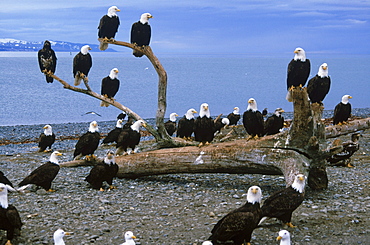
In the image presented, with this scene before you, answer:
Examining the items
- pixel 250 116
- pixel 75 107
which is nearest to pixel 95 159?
pixel 250 116

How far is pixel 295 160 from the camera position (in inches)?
279

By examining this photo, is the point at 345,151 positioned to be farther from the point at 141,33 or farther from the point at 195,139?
the point at 141,33

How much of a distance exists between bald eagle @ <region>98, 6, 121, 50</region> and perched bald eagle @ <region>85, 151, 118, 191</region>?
3.94m

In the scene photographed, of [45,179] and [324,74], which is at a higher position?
[324,74]

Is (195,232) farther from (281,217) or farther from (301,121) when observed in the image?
(301,121)

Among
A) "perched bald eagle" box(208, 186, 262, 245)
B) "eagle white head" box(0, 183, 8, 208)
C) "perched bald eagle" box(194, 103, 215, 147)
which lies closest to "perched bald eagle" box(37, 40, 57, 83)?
"perched bald eagle" box(194, 103, 215, 147)

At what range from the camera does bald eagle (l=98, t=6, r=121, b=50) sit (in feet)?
37.1

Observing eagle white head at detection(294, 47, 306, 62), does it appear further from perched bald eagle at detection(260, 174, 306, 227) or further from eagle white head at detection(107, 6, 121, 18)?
eagle white head at detection(107, 6, 121, 18)

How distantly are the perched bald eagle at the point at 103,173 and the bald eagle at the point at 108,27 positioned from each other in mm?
3945

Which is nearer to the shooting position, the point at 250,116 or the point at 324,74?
the point at 250,116

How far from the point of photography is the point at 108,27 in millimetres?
11484

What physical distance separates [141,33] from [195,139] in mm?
3237

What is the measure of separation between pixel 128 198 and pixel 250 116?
9.32ft

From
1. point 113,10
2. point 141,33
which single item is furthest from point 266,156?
point 113,10
